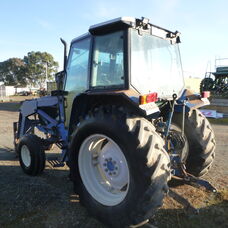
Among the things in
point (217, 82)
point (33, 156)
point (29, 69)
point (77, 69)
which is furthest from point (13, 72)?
point (77, 69)

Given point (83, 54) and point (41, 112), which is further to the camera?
point (41, 112)

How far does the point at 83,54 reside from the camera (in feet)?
13.0

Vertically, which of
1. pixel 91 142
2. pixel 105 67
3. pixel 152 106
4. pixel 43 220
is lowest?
pixel 43 220

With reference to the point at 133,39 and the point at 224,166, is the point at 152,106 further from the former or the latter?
the point at 224,166

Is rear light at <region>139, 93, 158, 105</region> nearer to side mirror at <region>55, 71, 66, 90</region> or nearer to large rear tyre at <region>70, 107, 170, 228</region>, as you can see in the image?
large rear tyre at <region>70, 107, 170, 228</region>

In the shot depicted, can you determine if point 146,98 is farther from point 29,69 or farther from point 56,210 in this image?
point 29,69

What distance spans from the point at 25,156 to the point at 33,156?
17.1 inches

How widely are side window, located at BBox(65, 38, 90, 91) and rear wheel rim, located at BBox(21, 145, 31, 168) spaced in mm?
1525

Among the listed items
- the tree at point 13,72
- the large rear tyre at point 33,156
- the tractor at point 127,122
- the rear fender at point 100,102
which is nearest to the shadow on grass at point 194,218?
the tractor at point 127,122

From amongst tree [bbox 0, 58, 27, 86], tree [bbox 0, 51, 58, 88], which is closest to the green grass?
tree [bbox 0, 51, 58, 88]

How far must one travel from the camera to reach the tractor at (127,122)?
8.87 feet

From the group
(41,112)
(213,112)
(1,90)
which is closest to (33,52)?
(1,90)

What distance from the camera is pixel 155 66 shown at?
12.2 ft

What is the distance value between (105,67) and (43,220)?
223cm
